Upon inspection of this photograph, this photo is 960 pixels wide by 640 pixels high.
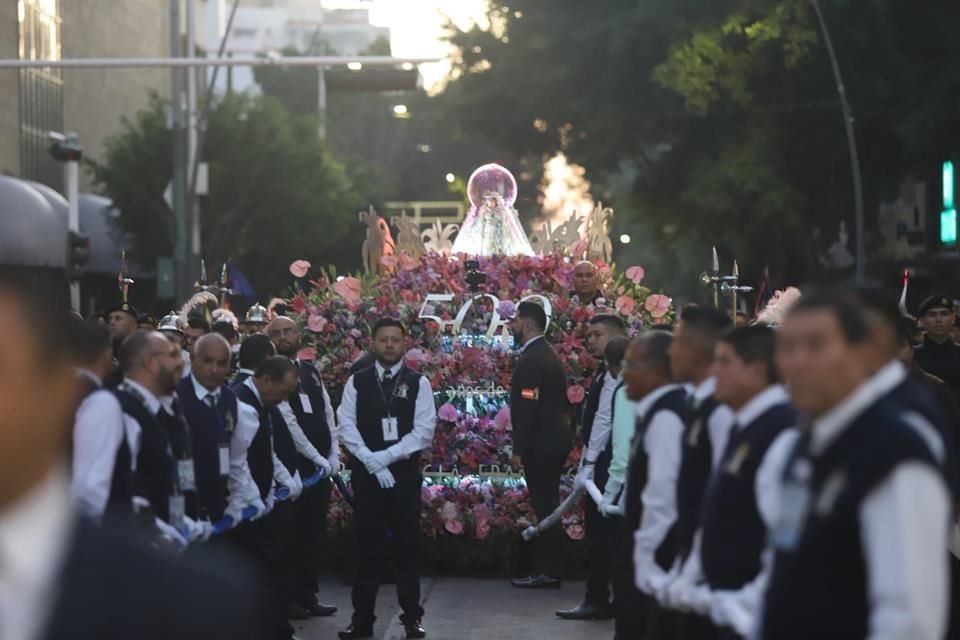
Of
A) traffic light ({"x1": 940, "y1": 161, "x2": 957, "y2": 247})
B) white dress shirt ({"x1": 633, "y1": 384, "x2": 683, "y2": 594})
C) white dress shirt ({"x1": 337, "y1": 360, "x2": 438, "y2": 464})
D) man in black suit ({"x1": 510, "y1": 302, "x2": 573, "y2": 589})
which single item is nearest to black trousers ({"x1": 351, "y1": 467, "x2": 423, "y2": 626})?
white dress shirt ({"x1": 337, "y1": 360, "x2": 438, "y2": 464})

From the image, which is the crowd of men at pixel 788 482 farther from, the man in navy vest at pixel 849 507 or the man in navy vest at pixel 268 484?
the man in navy vest at pixel 268 484

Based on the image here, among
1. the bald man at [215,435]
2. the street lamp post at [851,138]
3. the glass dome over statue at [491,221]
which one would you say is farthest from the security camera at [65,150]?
the bald man at [215,435]

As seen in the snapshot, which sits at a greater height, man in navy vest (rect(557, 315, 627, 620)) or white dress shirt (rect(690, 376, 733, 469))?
white dress shirt (rect(690, 376, 733, 469))

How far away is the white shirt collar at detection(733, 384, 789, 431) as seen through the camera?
18.4ft

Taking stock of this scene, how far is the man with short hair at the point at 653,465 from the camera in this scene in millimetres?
6582

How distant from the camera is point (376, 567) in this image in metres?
11.2

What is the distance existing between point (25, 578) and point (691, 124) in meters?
36.1

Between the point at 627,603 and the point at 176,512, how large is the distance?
212 cm

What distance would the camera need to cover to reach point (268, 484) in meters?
9.95

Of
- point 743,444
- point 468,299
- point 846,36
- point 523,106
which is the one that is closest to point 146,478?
point 743,444

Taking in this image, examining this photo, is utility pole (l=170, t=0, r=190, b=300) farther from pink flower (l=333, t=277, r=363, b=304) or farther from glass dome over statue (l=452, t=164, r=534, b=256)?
pink flower (l=333, t=277, r=363, b=304)

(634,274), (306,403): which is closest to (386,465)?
(306,403)

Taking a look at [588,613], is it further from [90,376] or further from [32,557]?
[32,557]

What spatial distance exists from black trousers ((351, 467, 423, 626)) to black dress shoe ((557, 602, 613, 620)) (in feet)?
3.77
